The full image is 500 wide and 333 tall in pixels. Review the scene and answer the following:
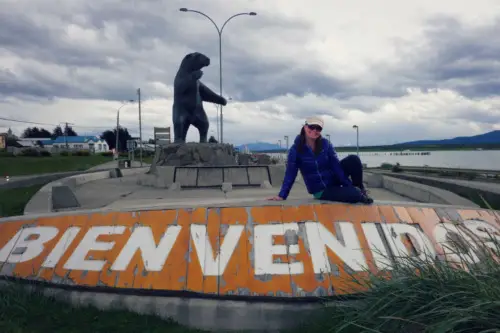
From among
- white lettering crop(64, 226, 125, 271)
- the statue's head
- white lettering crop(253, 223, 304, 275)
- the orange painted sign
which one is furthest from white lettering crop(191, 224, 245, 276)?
the statue's head

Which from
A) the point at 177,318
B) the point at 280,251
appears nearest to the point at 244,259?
the point at 280,251

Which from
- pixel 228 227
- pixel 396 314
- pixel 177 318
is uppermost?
pixel 228 227

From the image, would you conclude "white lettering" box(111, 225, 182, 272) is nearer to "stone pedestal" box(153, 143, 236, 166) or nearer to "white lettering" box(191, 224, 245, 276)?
"white lettering" box(191, 224, 245, 276)

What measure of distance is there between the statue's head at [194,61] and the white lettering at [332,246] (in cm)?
1476

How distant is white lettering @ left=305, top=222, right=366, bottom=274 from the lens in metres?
4.39

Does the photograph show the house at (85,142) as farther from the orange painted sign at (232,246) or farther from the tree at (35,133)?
the orange painted sign at (232,246)

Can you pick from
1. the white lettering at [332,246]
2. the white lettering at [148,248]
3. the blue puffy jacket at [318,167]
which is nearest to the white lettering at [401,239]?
the white lettering at [332,246]

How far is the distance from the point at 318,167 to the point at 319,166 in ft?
0.06

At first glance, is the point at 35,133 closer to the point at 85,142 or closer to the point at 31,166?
the point at 85,142

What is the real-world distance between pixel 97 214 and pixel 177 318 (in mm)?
1643

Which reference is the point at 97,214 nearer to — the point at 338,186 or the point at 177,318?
the point at 177,318

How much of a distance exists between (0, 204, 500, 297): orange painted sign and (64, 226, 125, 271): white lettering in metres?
0.01

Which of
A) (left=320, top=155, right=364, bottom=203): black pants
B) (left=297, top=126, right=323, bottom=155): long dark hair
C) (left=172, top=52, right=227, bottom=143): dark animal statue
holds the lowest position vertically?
(left=320, top=155, right=364, bottom=203): black pants

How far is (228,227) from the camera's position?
15.6ft
